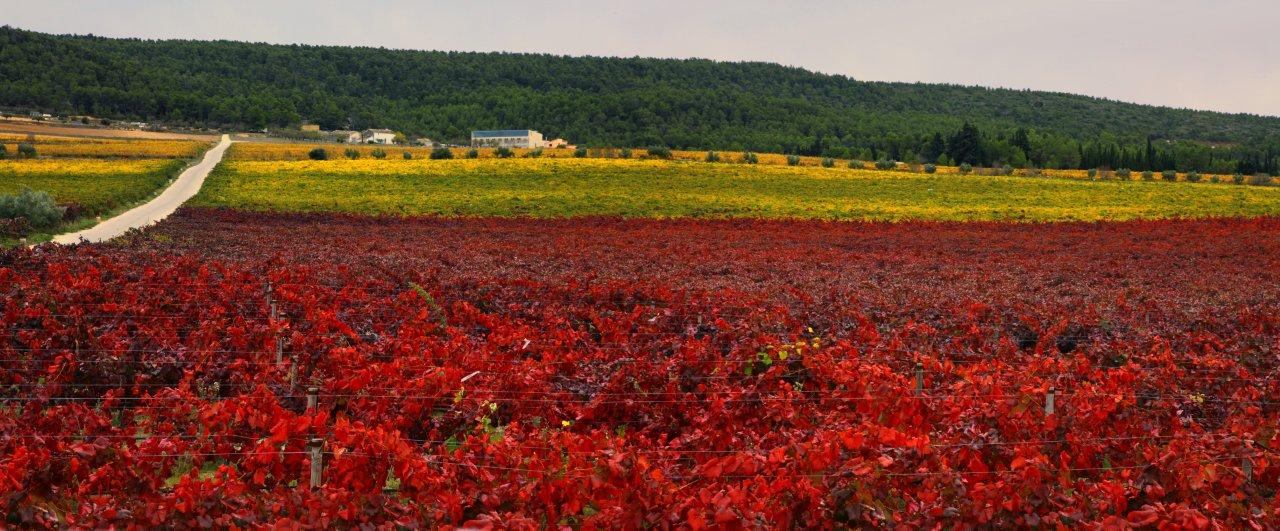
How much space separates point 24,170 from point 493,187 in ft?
101

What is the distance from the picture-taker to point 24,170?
2286 inches

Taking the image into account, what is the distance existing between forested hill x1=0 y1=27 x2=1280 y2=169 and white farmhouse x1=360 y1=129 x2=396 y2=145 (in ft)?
31.5

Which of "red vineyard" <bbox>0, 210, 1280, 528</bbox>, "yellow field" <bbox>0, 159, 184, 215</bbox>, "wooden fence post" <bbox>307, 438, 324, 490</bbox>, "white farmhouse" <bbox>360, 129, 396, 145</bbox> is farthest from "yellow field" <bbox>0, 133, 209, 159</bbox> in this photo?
"wooden fence post" <bbox>307, 438, 324, 490</bbox>

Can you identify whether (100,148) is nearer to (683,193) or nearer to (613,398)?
(683,193)

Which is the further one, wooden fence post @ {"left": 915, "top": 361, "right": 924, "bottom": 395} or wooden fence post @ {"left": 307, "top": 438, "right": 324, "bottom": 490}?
wooden fence post @ {"left": 915, "top": 361, "right": 924, "bottom": 395}

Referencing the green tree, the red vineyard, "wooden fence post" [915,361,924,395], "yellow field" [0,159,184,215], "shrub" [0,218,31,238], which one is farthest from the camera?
the green tree

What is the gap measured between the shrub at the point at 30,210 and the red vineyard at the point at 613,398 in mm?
16076

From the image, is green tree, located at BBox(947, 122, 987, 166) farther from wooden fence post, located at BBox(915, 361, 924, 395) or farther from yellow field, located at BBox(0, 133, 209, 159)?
wooden fence post, located at BBox(915, 361, 924, 395)

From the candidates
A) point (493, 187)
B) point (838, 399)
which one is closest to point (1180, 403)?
point (838, 399)

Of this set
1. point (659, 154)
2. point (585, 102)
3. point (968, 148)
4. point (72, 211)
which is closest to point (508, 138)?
point (585, 102)

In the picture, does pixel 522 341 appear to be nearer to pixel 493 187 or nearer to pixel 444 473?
pixel 444 473

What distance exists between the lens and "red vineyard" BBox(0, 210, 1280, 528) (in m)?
4.66

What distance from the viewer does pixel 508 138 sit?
127 m

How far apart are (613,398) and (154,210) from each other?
40.2m
